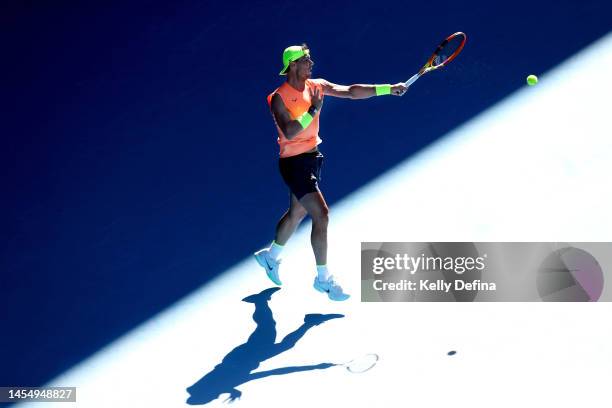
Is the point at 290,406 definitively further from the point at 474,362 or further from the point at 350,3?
the point at 350,3

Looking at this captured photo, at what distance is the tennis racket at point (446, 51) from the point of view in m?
8.05

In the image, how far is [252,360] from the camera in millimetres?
6527

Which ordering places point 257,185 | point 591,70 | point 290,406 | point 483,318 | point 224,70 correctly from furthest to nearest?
point 224,70 < point 591,70 < point 257,185 < point 483,318 < point 290,406

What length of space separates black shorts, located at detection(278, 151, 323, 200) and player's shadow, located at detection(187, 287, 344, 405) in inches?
33.8

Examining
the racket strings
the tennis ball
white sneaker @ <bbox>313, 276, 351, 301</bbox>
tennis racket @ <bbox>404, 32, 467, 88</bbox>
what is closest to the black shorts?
white sneaker @ <bbox>313, 276, 351, 301</bbox>

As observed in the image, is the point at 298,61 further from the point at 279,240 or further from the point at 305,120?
the point at 279,240

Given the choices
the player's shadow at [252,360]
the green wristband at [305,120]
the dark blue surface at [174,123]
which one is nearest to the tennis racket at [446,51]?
the dark blue surface at [174,123]

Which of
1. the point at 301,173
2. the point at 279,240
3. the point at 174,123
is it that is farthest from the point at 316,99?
the point at 174,123

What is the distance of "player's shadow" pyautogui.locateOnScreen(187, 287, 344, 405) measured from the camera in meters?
6.20

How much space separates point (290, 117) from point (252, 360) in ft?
5.74

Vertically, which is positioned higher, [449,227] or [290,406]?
[449,227]

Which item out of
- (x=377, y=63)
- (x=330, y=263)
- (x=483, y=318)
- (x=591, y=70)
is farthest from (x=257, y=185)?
(x=591, y=70)

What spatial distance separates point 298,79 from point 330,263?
1462mm

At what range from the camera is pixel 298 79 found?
716cm
